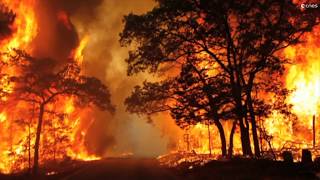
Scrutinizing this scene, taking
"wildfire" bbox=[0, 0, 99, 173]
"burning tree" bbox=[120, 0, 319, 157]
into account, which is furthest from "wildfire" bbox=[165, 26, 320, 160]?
"burning tree" bbox=[120, 0, 319, 157]

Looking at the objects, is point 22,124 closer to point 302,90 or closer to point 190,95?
point 190,95

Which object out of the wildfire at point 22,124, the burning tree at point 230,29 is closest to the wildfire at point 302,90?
the wildfire at point 22,124

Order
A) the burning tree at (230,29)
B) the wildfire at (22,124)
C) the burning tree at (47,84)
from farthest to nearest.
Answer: the wildfire at (22,124) < the burning tree at (47,84) < the burning tree at (230,29)

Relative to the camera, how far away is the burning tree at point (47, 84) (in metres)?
38.9

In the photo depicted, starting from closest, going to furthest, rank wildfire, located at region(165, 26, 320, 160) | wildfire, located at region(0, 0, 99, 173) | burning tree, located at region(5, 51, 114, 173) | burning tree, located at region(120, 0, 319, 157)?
burning tree, located at region(120, 0, 319, 157) → burning tree, located at region(5, 51, 114, 173) → wildfire, located at region(0, 0, 99, 173) → wildfire, located at region(165, 26, 320, 160)

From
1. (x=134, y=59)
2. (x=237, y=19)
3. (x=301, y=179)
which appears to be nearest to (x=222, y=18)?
(x=237, y=19)

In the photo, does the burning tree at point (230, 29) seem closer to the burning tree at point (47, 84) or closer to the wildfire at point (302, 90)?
the burning tree at point (47, 84)

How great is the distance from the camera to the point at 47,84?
128 feet

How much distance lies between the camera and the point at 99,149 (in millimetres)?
119938

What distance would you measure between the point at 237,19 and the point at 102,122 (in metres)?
95.0

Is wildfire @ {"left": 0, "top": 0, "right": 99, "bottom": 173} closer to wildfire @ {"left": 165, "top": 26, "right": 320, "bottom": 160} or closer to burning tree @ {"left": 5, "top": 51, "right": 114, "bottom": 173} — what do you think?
burning tree @ {"left": 5, "top": 51, "right": 114, "bottom": 173}

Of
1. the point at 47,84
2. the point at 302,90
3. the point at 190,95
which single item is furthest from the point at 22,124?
the point at 302,90

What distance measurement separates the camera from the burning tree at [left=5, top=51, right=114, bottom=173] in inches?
1532

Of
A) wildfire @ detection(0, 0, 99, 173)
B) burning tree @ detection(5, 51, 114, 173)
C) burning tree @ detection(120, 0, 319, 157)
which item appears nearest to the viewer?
burning tree @ detection(120, 0, 319, 157)
